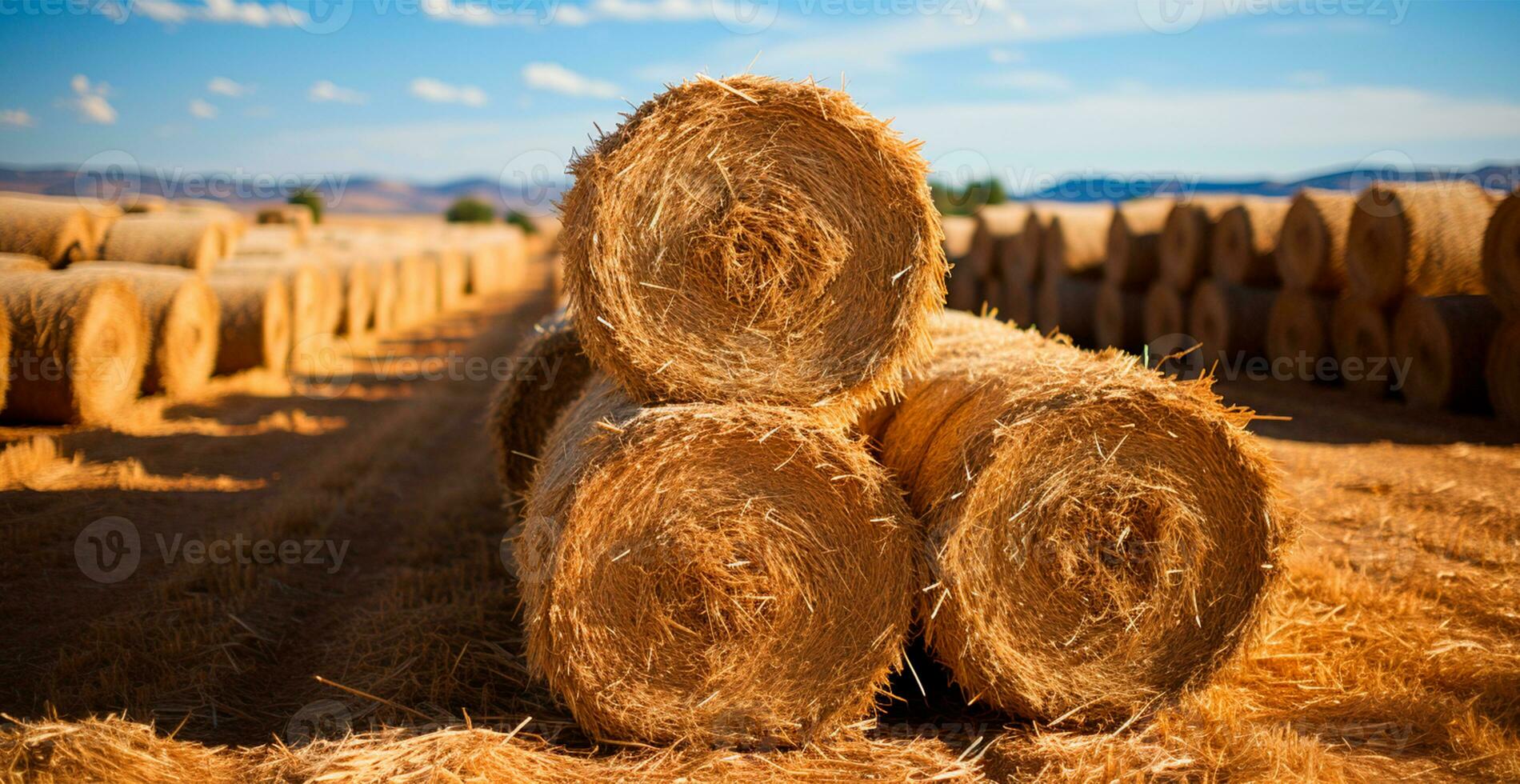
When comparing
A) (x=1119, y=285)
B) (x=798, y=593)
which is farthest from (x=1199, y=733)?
(x=1119, y=285)

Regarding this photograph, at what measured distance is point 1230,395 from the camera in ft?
32.6

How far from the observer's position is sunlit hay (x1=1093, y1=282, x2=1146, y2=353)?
12422 millimetres

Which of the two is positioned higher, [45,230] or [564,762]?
[45,230]

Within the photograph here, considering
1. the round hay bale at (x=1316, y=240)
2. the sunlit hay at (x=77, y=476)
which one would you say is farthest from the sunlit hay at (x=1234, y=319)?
the sunlit hay at (x=77, y=476)

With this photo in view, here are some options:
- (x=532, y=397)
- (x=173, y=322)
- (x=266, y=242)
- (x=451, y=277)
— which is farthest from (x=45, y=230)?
(x=451, y=277)

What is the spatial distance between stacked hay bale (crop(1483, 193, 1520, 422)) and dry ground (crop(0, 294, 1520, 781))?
1073mm

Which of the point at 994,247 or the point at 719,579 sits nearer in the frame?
the point at 719,579

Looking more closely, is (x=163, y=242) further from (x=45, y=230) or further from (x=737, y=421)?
(x=737, y=421)

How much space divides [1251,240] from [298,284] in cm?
1122

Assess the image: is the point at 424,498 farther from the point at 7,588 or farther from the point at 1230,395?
the point at 1230,395

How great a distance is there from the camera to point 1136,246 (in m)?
12.3

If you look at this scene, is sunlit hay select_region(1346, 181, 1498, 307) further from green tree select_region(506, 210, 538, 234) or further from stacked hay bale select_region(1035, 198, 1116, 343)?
green tree select_region(506, 210, 538, 234)

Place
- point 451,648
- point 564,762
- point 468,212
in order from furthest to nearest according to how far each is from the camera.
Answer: point 468,212, point 451,648, point 564,762

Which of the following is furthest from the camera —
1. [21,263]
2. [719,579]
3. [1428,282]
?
[1428,282]
